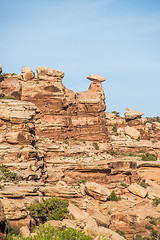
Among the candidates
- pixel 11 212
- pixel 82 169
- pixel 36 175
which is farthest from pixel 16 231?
pixel 82 169

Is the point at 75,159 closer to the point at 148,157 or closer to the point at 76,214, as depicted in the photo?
the point at 148,157

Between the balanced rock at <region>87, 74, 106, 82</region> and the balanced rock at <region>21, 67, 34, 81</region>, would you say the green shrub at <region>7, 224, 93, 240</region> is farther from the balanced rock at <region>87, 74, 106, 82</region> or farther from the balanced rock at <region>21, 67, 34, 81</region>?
the balanced rock at <region>87, 74, 106, 82</region>

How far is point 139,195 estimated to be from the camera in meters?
54.7

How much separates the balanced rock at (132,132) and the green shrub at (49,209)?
2138 inches

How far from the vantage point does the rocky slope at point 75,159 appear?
129ft

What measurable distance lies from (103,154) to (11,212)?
140 ft

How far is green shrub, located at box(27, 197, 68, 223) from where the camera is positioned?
3546 centimetres

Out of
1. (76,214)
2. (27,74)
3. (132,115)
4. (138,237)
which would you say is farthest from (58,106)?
(76,214)

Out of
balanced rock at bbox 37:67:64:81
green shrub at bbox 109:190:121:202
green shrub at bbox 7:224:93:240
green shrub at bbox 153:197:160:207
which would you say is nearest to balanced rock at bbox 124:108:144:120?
balanced rock at bbox 37:67:64:81

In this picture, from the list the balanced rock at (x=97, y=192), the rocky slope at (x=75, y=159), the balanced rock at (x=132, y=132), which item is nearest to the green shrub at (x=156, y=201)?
the rocky slope at (x=75, y=159)

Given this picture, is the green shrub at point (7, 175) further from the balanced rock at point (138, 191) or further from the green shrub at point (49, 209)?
the balanced rock at point (138, 191)

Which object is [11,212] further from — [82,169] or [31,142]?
[82,169]

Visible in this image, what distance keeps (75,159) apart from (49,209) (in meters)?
26.2

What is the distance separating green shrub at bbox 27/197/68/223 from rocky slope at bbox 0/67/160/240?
0.97 m
